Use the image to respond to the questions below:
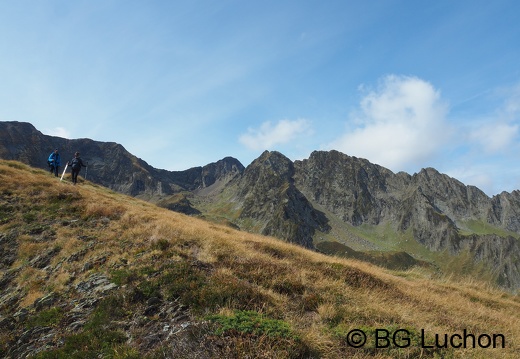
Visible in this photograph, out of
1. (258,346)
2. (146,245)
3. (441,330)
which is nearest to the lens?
(258,346)

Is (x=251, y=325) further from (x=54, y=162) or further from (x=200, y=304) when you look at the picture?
(x=54, y=162)

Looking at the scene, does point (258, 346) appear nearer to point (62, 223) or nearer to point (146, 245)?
point (146, 245)

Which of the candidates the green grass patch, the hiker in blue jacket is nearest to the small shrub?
the green grass patch

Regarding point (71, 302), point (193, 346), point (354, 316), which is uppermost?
point (354, 316)

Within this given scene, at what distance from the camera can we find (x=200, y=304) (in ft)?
31.7

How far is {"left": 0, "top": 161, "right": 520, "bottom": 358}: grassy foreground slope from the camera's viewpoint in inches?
316

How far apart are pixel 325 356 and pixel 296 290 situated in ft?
13.1

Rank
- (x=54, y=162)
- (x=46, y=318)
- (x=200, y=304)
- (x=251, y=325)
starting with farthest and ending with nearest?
(x=54, y=162) < (x=46, y=318) < (x=200, y=304) < (x=251, y=325)

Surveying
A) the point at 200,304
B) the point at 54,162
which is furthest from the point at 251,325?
the point at 54,162

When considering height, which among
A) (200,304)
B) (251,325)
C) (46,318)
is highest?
(251,325)

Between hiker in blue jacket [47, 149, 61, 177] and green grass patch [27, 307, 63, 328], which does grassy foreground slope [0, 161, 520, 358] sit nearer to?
green grass patch [27, 307, 63, 328]

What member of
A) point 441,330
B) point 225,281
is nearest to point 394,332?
point 441,330

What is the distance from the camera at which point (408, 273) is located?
886 inches

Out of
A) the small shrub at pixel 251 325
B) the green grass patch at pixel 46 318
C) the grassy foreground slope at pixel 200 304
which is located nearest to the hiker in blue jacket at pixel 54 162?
the grassy foreground slope at pixel 200 304
